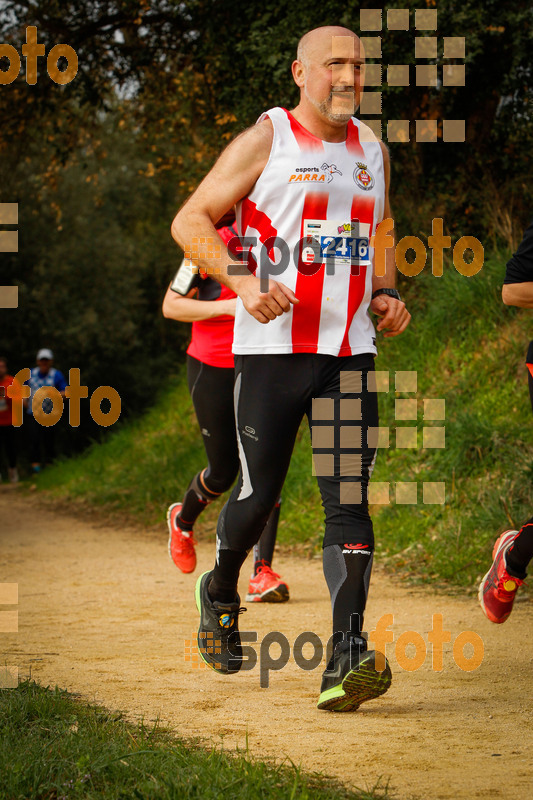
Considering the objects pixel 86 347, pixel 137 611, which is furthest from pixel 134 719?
pixel 86 347

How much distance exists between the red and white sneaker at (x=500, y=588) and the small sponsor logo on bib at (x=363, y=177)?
1.83 meters

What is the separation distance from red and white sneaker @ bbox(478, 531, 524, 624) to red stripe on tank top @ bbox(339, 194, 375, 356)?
1.46 meters

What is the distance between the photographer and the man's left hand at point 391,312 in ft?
13.3

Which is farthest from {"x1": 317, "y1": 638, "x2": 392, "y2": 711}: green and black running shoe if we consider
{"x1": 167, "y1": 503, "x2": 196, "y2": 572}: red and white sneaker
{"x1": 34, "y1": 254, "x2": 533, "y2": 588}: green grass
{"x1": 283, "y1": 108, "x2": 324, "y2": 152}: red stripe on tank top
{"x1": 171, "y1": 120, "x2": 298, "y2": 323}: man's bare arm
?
{"x1": 34, "y1": 254, "x2": 533, "y2": 588}: green grass

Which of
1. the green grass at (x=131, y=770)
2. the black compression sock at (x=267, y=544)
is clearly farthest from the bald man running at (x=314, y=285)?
the black compression sock at (x=267, y=544)

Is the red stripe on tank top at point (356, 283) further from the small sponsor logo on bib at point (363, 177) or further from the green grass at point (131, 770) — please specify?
the green grass at point (131, 770)

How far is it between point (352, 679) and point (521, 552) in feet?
4.40

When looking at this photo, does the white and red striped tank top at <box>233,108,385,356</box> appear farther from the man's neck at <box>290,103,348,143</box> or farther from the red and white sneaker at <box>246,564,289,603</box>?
the red and white sneaker at <box>246,564,289,603</box>

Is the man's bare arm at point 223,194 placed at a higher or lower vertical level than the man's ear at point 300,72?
lower

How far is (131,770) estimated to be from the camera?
2922mm

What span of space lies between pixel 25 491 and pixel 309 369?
12.7 meters

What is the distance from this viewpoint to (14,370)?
2159 centimetres

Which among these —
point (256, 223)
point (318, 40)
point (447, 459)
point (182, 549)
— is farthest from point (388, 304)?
point (447, 459)

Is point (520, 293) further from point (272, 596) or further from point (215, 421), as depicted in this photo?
point (272, 596)
